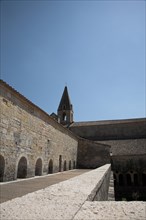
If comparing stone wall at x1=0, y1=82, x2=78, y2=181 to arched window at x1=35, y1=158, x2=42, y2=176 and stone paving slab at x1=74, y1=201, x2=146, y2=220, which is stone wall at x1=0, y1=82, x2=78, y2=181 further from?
stone paving slab at x1=74, y1=201, x2=146, y2=220

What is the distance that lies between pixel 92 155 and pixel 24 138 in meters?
12.0

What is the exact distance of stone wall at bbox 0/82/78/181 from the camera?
6.92 m

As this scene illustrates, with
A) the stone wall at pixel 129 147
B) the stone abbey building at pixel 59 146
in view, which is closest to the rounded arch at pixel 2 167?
the stone abbey building at pixel 59 146

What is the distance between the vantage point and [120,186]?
20.1 meters

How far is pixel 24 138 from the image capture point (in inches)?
326

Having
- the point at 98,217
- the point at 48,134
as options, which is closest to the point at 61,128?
the point at 48,134

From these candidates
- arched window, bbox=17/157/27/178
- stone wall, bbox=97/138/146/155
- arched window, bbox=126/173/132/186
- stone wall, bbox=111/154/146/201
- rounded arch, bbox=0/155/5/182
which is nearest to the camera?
rounded arch, bbox=0/155/5/182

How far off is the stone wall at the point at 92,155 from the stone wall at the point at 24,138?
654cm

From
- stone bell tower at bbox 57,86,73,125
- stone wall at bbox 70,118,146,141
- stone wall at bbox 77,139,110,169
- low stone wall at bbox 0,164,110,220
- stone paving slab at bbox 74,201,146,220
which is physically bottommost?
stone wall at bbox 77,139,110,169

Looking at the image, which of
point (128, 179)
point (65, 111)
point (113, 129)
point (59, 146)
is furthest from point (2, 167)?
point (65, 111)

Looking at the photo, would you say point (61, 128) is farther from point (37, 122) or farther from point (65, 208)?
point (65, 208)

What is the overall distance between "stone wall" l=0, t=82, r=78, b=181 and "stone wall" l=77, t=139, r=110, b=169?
6.54 meters

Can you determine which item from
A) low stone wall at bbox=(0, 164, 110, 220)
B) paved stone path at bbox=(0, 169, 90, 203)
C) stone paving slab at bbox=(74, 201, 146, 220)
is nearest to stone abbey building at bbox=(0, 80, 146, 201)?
paved stone path at bbox=(0, 169, 90, 203)

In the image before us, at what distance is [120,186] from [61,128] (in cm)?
1140
